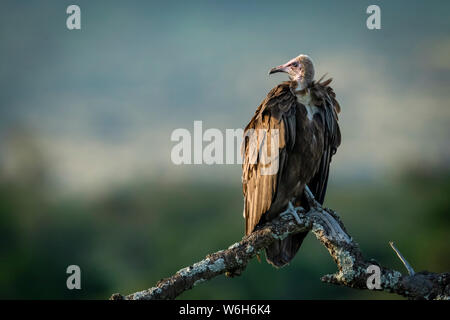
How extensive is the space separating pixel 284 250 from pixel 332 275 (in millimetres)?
1354

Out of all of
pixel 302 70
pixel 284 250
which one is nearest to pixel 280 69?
pixel 302 70

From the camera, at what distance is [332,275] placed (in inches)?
194

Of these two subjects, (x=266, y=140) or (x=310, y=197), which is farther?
(x=310, y=197)

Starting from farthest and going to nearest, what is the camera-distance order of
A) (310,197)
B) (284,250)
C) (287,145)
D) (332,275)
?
(284,250), (310,197), (287,145), (332,275)

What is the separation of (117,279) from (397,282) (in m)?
19.7

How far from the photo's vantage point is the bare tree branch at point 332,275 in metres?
4.66

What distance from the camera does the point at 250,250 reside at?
5.13 metres

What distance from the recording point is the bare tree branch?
4656 millimetres

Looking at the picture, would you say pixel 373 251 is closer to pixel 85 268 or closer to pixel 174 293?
pixel 85 268

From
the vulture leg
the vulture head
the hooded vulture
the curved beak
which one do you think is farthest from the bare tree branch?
the curved beak

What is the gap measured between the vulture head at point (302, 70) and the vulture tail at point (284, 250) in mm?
1673

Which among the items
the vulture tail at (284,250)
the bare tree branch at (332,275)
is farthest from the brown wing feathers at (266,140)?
the bare tree branch at (332,275)

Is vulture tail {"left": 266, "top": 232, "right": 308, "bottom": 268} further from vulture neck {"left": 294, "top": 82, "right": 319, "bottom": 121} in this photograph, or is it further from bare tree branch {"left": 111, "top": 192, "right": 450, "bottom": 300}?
vulture neck {"left": 294, "top": 82, "right": 319, "bottom": 121}

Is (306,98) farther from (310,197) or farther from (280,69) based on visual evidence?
(310,197)
